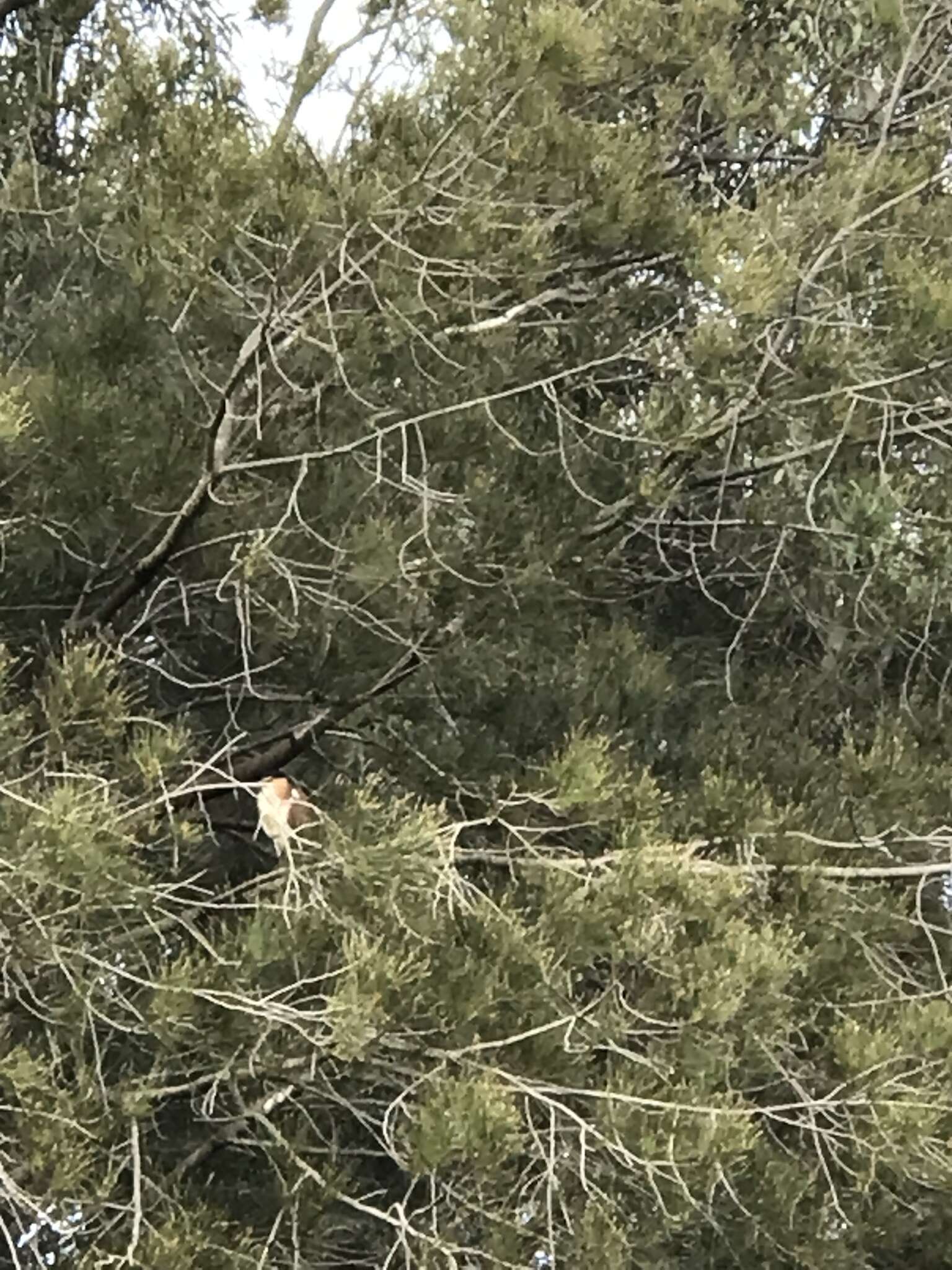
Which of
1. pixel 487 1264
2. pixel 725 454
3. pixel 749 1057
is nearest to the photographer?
pixel 487 1264

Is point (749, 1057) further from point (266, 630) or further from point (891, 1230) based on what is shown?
point (266, 630)

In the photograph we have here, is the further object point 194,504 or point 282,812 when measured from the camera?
point 194,504

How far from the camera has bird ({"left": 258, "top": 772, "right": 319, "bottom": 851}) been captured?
221 cm

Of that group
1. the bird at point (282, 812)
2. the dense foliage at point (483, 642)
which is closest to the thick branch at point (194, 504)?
the dense foliage at point (483, 642)

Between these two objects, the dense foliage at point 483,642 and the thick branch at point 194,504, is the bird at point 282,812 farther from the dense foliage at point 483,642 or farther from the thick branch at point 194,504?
the thick branch at point 194,504

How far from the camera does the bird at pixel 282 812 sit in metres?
2.21

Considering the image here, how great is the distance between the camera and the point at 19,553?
2.49 metres

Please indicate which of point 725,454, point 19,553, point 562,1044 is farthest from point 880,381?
point 19,553

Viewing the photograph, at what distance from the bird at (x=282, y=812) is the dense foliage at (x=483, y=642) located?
4 cm

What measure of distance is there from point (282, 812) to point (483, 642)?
55 centimetres

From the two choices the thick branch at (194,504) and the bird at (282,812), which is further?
the thick branch at (194,504)

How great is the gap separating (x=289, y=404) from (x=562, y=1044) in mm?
968

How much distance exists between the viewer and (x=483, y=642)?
2.67 meters

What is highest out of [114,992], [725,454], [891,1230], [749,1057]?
[725,454]
